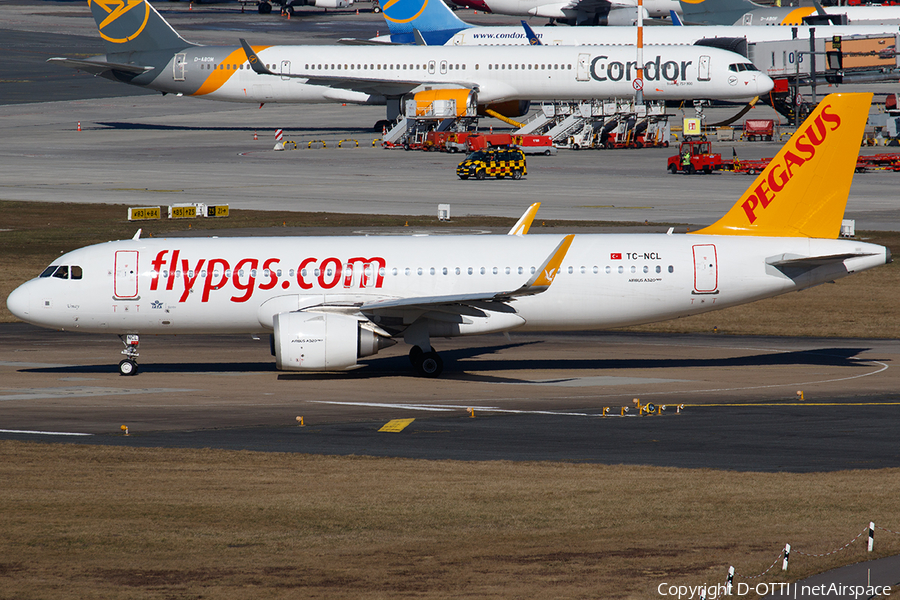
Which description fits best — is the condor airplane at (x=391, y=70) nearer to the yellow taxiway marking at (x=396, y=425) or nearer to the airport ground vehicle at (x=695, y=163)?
the airport ground vehicle at (x=695, y=163)

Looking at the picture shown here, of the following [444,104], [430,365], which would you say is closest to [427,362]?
[430,365]

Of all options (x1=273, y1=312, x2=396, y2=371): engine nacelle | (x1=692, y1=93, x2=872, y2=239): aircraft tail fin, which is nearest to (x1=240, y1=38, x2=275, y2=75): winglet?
(x1=273, y1=312, x2=396, y2=371): engine nacelle

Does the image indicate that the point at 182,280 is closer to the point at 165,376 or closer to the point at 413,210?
the point at 165,376

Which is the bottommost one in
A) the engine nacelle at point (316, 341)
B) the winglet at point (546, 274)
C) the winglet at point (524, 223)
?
the engine nacelle at point (316, 341)

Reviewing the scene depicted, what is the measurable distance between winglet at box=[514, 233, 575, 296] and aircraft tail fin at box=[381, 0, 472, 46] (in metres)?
88.3

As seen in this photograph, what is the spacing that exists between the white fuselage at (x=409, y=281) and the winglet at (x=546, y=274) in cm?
204

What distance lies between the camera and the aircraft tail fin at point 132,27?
102 m

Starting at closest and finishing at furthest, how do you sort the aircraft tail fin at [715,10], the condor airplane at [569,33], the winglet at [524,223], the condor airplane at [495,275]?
the condor airplane at [495,275]
the winglet at [524,223]
the condor airplane at [569,33]
the aircraft tail fin at [715,10]

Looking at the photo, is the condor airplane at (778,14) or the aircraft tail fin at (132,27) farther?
the condor airplane at (778,14)

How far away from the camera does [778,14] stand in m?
132

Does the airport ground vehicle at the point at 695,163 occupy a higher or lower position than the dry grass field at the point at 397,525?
higher

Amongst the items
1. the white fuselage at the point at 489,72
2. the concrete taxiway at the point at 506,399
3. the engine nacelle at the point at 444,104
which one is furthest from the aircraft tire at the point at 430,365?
the white fuselage at the point at 489,72

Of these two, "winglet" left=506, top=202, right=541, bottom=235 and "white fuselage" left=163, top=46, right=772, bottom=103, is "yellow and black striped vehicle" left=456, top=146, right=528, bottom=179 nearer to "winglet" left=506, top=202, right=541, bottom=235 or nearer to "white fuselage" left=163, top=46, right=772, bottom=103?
"white fuselage" left=163, top=46, right=772, bottom=103

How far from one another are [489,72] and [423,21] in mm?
24696
